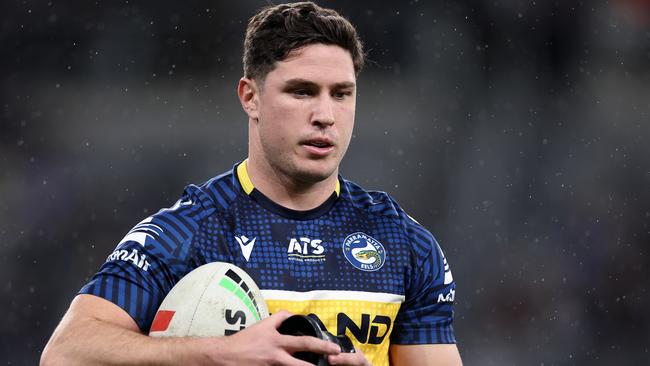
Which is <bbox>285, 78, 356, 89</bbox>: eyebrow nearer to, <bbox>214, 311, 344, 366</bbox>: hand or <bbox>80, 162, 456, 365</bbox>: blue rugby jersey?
<bbox>80, 162, 456, 365</bbox>: blue rugby jersey

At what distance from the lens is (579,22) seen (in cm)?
874

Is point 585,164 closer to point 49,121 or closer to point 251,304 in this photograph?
point 49,121

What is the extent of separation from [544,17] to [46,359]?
6832 millimetres

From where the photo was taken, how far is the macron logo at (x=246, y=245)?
9.87 feet

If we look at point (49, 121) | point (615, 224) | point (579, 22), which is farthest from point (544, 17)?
point (49, 121)

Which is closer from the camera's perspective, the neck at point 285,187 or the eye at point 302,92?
the eye at point 302,92

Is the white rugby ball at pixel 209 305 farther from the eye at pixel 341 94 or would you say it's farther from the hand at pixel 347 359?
the eye at pixel 341 94

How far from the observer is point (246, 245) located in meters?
3.03

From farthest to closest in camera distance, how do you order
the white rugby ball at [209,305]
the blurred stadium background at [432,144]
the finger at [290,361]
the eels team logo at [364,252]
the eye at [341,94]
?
the blurred stadium background at [432,144]
the eels team logo at [364,252]
the eye at [341,94]
the white rugby ball at [209,305]
the finger at [290,361]

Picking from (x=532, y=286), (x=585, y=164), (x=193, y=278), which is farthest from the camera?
(x=585, y=164)

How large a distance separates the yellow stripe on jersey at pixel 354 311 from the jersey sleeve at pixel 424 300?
80 millimetres

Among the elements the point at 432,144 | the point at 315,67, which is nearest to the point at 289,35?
the point at 315,67

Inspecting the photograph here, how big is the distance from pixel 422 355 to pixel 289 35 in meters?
1.12

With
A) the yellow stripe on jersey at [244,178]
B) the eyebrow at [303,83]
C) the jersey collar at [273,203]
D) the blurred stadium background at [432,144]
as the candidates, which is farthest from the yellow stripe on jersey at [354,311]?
the blurred stadium background at [432,144]
